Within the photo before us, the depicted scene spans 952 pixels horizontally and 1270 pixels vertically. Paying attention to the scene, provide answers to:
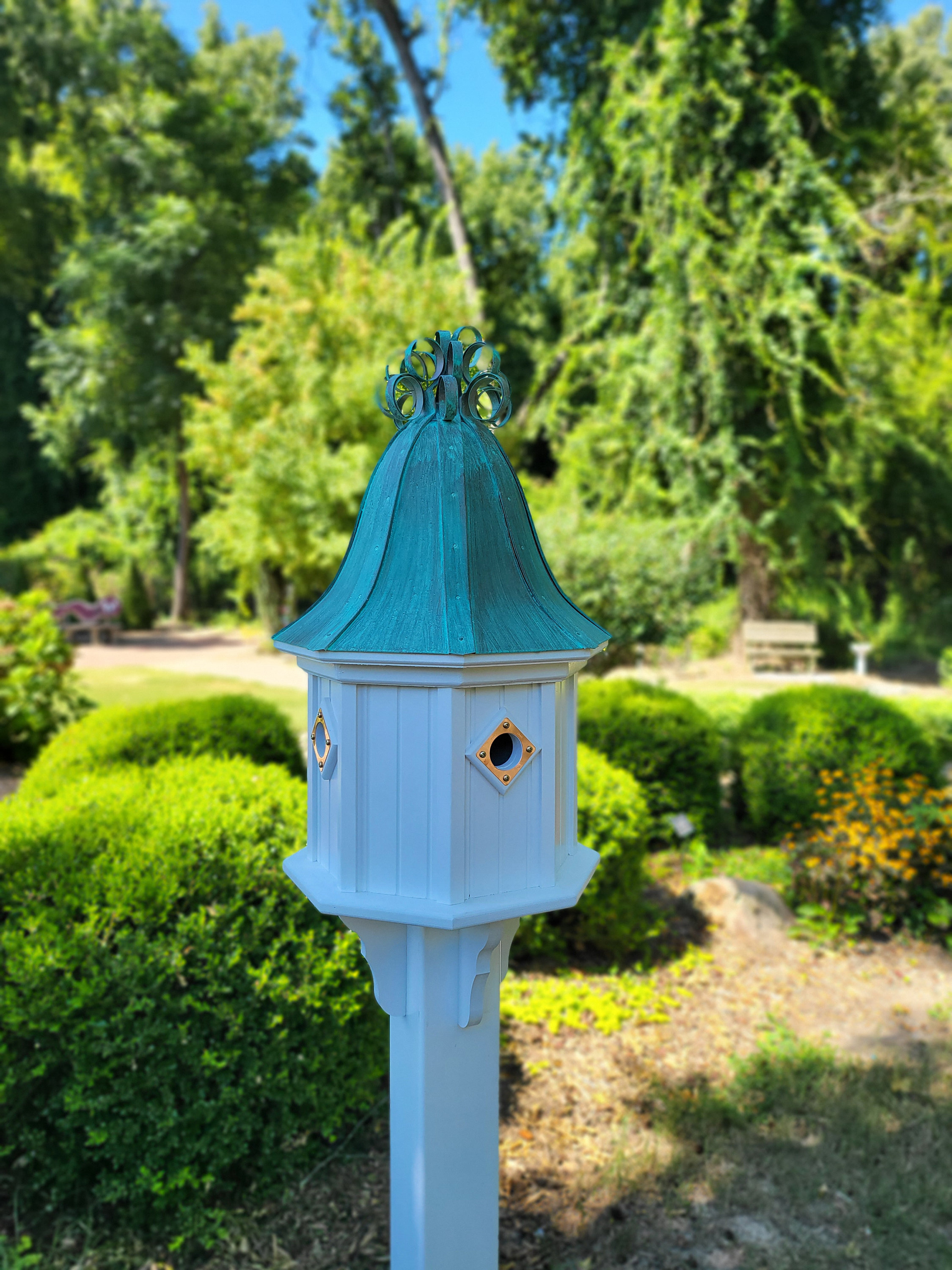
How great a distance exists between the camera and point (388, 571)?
1.64 metres

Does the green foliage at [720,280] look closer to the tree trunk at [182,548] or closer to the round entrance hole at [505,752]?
the round entrance hole at [505,752]

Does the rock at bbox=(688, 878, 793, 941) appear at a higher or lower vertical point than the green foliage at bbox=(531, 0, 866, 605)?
lower

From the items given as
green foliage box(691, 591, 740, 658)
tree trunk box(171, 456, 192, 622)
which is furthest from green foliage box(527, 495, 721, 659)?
tree trunk box(171, 456, 192, 622)

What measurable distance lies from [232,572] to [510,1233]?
2265 centimetres

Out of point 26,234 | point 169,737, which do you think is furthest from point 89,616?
point 26,234

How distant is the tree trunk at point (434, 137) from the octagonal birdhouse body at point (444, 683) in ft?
49.5

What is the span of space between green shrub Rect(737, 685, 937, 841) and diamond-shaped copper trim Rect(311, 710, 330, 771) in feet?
15.2

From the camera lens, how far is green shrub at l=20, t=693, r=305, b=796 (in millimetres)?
4254

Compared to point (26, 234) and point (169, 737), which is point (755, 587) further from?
point (26, 234)

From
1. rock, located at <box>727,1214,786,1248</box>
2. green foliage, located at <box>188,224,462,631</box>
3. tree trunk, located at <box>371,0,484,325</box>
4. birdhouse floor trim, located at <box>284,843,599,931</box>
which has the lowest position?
rock, located at <box>727,1214,786,1248</box>

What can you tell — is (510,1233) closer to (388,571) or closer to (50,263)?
(388,571)

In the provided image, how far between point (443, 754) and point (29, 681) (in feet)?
→ 21.1

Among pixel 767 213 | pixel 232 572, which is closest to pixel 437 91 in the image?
pixel 767 213

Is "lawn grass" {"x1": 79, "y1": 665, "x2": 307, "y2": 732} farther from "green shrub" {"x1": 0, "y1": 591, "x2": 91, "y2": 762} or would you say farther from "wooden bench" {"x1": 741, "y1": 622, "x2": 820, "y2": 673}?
"wooden bench" {"x1": 741, "y1": 622, "x2": 820, "y2": 673}
